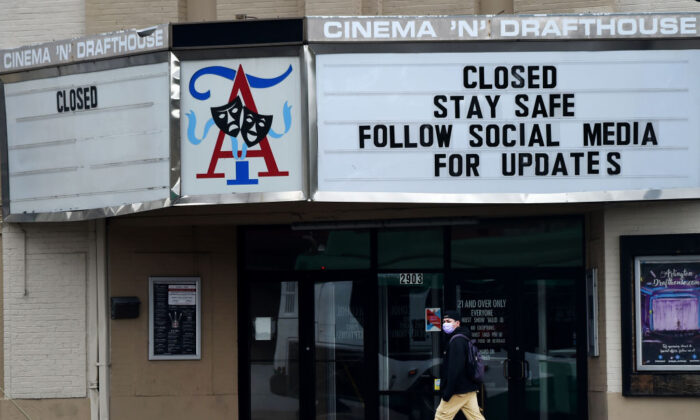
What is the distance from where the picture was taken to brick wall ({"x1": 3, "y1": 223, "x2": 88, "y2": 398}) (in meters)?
14.6

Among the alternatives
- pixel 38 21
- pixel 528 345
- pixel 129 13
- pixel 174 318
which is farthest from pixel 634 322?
pixel 38 21

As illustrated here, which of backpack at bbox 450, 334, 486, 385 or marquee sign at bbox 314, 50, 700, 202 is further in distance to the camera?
backpack at bbox 450, 334, 486, 385

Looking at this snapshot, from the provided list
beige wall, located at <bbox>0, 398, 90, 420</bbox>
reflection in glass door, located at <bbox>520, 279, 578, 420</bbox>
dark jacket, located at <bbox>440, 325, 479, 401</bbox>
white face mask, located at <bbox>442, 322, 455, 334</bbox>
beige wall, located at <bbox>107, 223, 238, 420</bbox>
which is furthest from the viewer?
beige wall, located at <bbox>107, 223, 238, 420</bbox>

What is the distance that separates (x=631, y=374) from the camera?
13070mm

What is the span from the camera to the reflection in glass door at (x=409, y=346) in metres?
14.6

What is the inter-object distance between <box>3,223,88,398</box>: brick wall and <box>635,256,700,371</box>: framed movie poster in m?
7.06

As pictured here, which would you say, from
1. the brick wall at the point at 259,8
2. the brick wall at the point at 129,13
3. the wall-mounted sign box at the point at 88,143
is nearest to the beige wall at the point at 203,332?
the wall-mounted sign box at the point at 88,143

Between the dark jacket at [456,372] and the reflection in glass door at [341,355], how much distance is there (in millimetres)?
2320

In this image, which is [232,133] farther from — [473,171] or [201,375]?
[201,375]

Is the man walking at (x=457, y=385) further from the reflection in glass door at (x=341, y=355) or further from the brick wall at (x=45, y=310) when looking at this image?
the brick wall at (x=45, y=310)

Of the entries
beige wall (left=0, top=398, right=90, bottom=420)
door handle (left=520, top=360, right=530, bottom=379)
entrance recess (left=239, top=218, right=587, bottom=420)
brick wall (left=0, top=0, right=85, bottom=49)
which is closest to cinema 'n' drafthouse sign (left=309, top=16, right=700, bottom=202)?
entrance recess (left=239, top=218, right=587, bottom=420)

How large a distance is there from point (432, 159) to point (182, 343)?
14.5 feet

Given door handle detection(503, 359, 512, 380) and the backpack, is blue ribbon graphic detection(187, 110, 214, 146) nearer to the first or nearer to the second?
the backpack

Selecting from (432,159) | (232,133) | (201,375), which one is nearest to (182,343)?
(201,375)
